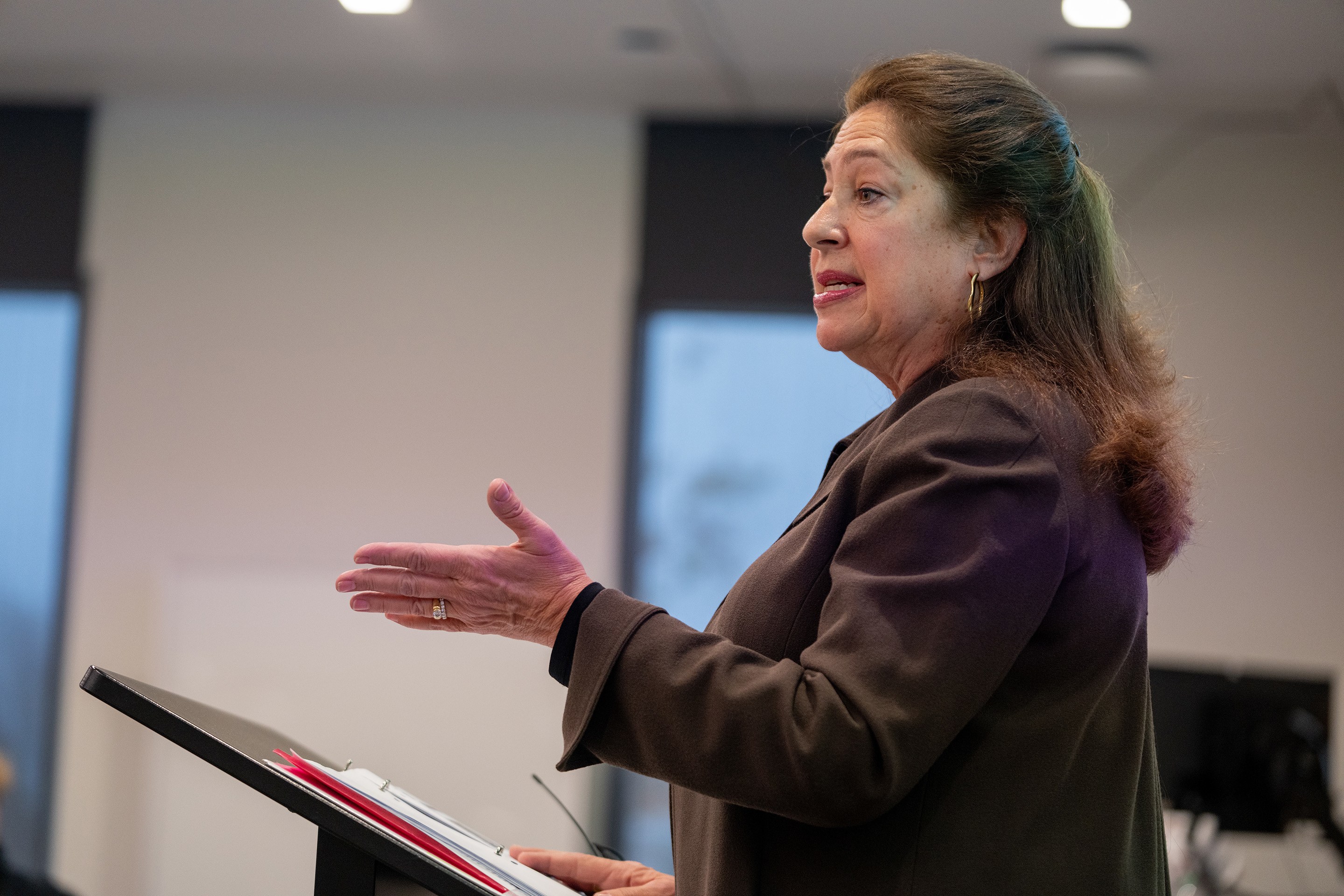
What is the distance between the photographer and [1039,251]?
1030mm

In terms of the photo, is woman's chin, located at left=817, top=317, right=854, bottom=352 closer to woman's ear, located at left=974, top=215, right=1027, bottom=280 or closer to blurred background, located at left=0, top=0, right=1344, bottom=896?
woman's ear, located at left=974, top=215, right=1027, bottom=280

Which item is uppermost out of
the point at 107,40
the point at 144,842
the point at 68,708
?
the point at 107,40

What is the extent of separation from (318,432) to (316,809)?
3433 mm

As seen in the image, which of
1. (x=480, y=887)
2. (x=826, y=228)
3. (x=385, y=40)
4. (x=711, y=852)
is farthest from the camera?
(x=385, y=40)

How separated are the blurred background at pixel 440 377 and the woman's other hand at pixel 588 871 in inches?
108

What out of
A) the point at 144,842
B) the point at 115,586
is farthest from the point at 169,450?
the point at 144,842

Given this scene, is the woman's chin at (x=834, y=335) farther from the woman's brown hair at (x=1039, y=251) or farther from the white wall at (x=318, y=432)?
the white wall at (x=318, y=432)

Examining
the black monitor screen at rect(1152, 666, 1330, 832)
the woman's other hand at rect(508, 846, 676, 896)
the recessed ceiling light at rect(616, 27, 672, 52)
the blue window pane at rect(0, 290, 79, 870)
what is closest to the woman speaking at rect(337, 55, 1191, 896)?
the woman's other hand at rect(508, 846, 676, 896)

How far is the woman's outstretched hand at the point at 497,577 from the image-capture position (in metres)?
0.87

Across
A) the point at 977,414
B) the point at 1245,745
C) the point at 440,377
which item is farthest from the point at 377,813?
the point at 440,377

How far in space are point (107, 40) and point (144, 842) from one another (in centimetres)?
266

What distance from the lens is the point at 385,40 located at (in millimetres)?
3635

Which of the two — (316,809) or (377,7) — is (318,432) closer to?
(377,7)

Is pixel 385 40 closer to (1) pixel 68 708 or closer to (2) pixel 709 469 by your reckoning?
(2) pixel 709 469
